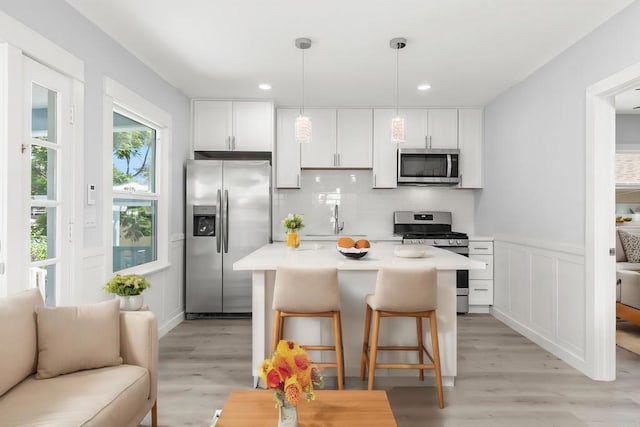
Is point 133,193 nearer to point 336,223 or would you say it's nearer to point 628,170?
point 336,223

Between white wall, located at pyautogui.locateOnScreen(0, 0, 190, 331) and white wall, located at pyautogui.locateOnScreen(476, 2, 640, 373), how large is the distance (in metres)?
3.58

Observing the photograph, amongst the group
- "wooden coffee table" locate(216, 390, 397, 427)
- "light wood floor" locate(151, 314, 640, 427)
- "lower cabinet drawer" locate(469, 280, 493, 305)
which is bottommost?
"light wood floor" locate(151, 314, 640, 427)

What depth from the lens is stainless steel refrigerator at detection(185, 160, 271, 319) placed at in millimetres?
4547

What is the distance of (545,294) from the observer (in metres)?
3.62

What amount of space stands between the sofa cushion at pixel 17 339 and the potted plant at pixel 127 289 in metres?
0.66

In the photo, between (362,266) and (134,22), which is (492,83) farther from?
(134,22)

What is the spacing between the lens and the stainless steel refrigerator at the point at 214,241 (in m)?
4.55

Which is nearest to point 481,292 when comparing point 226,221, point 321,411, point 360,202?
point 360,202

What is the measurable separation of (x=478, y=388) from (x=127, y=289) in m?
2.45

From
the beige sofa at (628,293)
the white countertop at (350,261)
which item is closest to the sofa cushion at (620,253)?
the beige sofa at (628,293)

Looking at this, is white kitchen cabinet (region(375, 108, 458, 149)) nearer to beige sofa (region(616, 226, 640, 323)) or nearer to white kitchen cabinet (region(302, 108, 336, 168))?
white kitchen cabinet (region(302, 108, 336, 168))

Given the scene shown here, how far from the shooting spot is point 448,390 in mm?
2754

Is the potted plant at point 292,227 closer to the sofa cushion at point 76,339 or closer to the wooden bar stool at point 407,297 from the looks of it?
the wooden bar stool at point 407,297

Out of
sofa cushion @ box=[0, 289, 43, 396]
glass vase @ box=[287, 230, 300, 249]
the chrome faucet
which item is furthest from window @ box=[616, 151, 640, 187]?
sofa cushion @ box=[0, 289, 43, 396]
